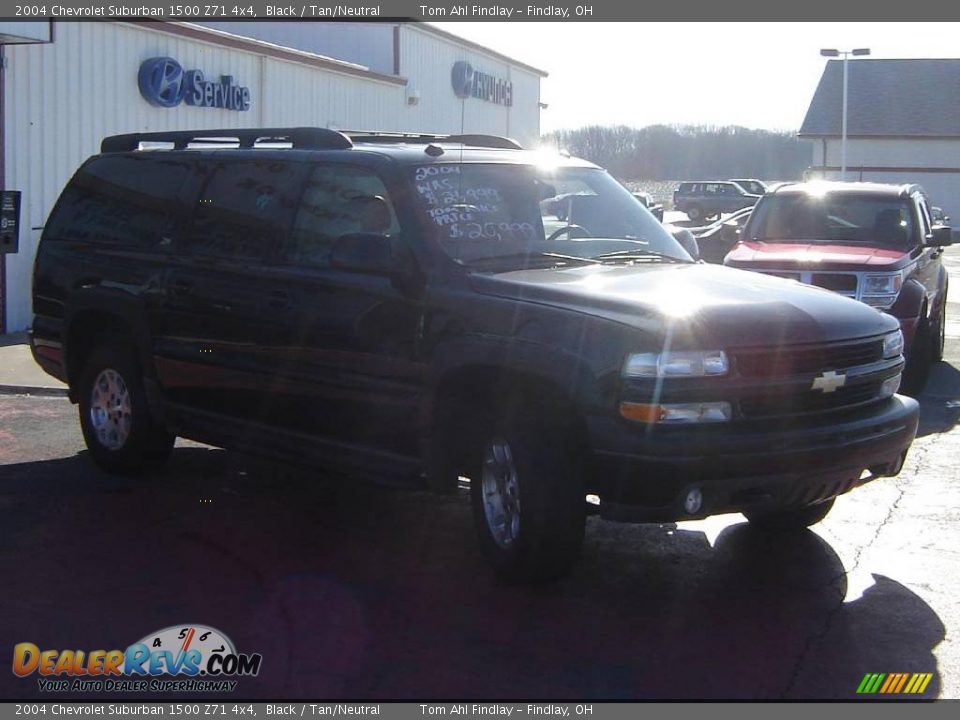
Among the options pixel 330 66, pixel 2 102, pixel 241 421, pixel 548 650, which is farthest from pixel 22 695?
pixel 330 66

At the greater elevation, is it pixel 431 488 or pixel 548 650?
pixel 431 488

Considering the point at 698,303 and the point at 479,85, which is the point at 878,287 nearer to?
the point at 698,303

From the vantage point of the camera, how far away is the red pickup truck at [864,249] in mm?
10688

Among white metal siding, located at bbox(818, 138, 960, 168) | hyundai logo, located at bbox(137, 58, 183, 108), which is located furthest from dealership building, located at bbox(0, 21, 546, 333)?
white metal siding, located at bbox(818, 138, 960, 168)

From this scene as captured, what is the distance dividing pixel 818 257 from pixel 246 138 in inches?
220

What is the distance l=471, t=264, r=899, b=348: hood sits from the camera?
520 centimetres

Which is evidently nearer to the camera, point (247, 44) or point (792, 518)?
point (792, 518)

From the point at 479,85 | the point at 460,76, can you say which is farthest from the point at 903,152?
the point at 460,76

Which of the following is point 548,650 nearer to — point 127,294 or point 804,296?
point 804,296

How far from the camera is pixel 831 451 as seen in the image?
209 inches

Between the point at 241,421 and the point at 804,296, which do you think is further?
the point at 241,421

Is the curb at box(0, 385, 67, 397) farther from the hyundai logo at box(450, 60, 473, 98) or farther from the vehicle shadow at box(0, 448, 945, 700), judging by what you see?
the hyundai logo at box(450, 60, 473, 98)

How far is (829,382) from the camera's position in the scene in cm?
544

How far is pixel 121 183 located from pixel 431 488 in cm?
329
